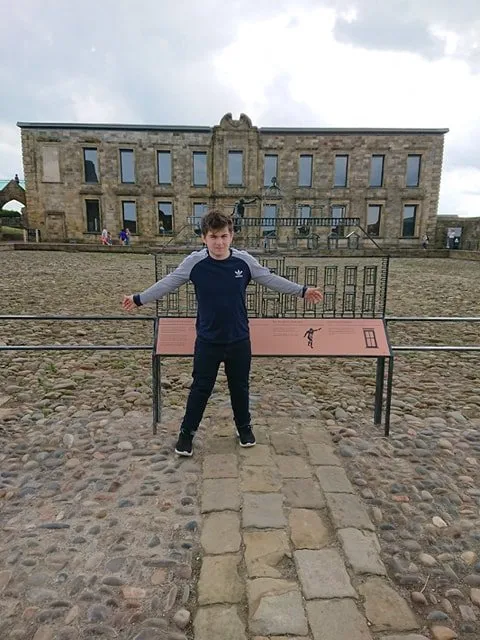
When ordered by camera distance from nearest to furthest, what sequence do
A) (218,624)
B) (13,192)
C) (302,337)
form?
(218,624), (302,337), (13,192)

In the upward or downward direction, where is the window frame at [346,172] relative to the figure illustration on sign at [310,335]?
upward

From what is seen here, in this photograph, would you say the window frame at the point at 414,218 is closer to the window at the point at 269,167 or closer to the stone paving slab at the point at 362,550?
the window at the point at 269,167

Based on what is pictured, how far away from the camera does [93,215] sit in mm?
37156

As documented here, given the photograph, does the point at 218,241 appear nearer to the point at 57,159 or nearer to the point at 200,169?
the point at 200,169

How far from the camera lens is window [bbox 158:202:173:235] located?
1475 inches

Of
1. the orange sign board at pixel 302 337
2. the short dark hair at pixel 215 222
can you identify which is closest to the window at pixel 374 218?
the orange sign board at pixel 302 337

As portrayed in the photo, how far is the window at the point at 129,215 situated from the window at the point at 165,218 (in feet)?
6.94

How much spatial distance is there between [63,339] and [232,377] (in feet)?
14.7

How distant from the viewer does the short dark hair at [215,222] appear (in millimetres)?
3047

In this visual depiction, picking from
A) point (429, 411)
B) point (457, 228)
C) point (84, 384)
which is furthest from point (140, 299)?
point (457, 228)

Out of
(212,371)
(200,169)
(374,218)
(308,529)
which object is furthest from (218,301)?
(374,218)

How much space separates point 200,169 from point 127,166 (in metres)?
6.15

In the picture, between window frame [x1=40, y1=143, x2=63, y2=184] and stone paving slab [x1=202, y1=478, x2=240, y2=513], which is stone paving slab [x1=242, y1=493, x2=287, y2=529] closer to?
stone paving slab [x1=202, y1=478, x2=240, y2=513]

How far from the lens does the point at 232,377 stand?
3.33 metres
